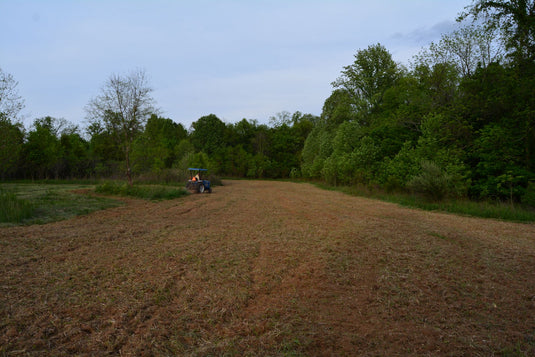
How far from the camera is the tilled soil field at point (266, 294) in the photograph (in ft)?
9.11

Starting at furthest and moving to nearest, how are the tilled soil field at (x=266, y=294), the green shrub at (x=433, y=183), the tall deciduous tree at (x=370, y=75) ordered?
1. the tall deciduous tree at (x=370, y=75)
2. the green shrub at (x=433, y=183)
3. the tilled soil field at (x=266, y=294)

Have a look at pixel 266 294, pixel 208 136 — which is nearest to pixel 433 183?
pixel 266 294

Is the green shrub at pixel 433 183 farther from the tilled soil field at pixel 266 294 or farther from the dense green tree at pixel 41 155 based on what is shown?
the dense green tree at pixel 41 155

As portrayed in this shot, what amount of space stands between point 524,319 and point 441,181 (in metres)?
11.9

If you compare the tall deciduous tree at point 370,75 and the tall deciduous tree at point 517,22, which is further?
the tall deciduous tree at point 370,75

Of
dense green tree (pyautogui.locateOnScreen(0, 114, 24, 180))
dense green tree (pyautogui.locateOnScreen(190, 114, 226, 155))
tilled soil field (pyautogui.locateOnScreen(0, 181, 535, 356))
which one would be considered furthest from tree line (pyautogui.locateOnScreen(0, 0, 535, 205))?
dense green tree (pyautogui.locateOnScreen(190, 114, 226, 155))

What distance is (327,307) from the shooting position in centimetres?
351

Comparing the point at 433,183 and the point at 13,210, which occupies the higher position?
the point at 433,183

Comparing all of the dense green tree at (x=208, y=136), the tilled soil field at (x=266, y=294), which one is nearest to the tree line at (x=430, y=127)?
the tilled soil field at (x=266, y=294)

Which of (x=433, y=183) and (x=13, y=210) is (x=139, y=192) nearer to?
(x=13, y=210)

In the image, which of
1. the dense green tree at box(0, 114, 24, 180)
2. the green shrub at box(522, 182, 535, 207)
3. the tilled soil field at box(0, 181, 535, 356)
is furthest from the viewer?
the green shrub at box(522, 182, 535, 207)

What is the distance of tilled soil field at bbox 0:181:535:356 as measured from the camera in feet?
9.11

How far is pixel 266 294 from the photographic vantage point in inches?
153

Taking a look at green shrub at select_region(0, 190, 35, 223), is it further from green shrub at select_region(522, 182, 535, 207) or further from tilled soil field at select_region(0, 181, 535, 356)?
green shrub at select_region(522, 182, 535, 207)
